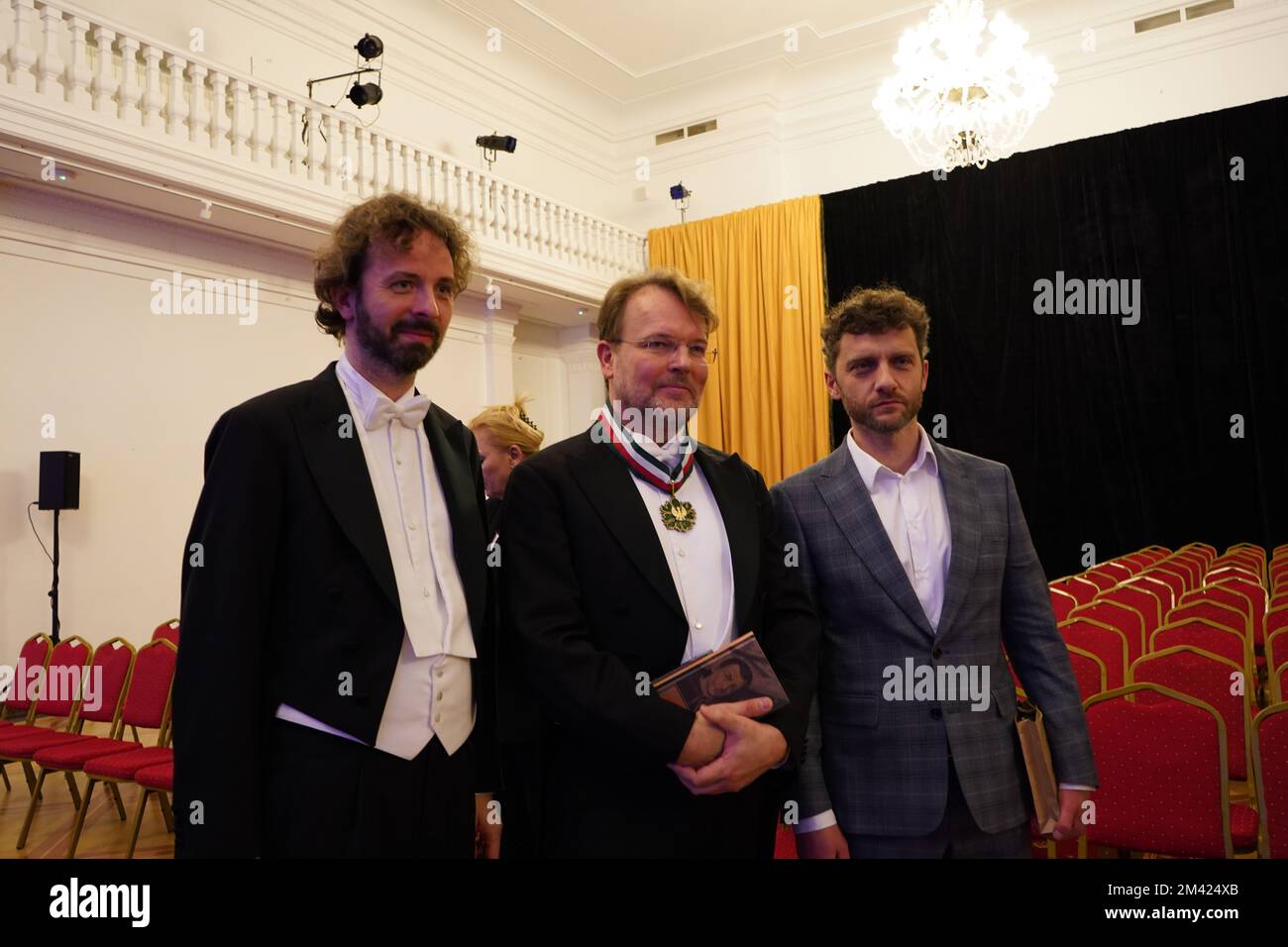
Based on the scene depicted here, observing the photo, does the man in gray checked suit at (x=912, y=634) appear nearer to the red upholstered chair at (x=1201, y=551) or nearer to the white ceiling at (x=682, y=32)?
the red upholstered chair at (x=1201, y=551)

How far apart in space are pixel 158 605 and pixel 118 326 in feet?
7.20

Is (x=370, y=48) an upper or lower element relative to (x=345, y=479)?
upper

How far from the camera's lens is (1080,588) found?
19.7ft

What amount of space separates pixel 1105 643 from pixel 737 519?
8.96 feet

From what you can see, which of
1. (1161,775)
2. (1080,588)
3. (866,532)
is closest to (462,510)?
(866,532)

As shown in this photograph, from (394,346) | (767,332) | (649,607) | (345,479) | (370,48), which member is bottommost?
(649,607)

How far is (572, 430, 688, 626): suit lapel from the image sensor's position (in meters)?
1.63

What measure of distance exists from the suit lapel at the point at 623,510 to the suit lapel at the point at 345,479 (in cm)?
36

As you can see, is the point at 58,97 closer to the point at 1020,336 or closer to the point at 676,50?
the point at 676,50

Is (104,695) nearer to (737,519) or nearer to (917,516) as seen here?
(737,519)

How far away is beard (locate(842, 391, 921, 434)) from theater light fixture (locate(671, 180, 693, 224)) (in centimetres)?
1083

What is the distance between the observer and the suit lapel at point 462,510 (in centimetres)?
166

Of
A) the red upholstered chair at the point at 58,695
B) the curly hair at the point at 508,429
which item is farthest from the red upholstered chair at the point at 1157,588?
the red upholstered chair at the point at 58,695

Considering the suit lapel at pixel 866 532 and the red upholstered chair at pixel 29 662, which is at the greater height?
the suit lapel at pixel 866 532
